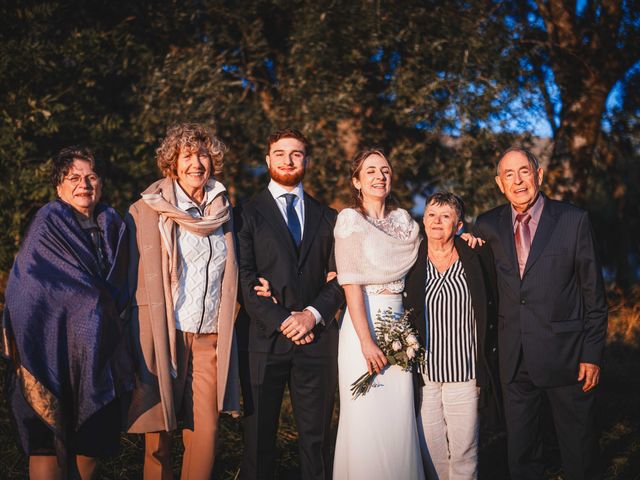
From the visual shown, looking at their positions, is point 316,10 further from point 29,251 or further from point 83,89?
point 29,251

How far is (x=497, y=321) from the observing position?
3.96 metres

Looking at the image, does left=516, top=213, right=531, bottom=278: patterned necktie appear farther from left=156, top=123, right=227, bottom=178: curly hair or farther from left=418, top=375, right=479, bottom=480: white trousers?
left=156, top=123, right=227, bottom=178: curly hair

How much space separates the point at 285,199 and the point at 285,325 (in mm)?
855

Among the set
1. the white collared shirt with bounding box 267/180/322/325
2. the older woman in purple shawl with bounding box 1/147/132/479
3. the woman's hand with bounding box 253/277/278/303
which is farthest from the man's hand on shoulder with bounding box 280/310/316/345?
the older woman in purple shawl with bounding box 1/147/132/479

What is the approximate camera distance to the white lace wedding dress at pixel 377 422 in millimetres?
3711

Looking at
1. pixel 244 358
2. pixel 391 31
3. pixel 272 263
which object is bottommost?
pixel 244 358

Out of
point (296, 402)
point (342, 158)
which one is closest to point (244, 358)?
point (296, 402)

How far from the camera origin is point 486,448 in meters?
5.48

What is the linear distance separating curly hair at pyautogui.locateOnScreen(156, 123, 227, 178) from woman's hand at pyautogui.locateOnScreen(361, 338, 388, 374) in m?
1.49

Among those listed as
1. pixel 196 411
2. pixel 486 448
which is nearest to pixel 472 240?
pixel 196 411

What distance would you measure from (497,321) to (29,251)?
282 centimetres

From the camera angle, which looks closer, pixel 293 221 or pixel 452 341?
pixel 452 341

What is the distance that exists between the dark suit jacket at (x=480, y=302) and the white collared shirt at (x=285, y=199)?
2.61ft

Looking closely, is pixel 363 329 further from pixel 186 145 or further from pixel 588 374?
pixel 186 145
